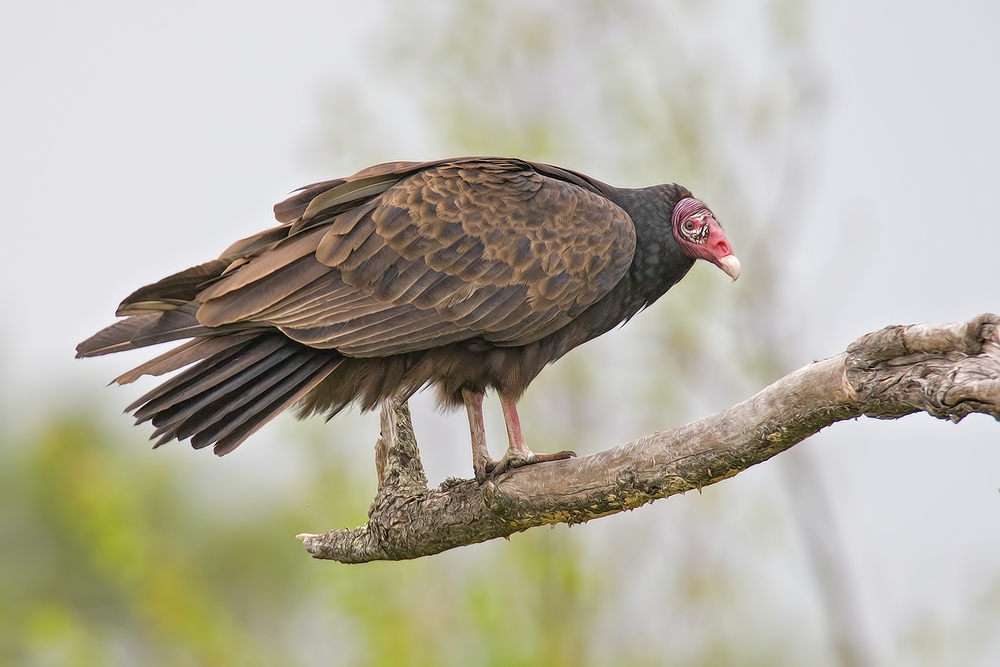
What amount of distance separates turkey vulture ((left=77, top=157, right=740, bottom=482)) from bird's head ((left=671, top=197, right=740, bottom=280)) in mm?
241

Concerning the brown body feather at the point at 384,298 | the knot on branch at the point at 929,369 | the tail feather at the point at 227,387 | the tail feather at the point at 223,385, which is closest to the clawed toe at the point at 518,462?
the brown body feather at the point at 384,298

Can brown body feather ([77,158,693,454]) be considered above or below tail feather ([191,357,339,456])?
above

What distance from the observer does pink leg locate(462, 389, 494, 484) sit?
3.31 metres

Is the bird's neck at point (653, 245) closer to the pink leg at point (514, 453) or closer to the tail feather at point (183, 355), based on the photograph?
the pink leg at point (514, 453)

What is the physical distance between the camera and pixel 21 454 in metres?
7.75

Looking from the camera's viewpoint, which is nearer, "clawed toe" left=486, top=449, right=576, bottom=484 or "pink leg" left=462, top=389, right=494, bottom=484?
"clawed toe" left=486, top=449, right=576, bottom=484

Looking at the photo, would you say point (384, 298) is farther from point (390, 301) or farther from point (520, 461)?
point (520, 461)

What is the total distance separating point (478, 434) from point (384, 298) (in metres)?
0.61

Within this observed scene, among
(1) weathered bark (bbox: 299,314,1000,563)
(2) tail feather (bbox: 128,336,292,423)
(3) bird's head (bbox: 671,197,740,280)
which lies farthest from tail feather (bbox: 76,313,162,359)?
(3) bird's head (bbox: 671,197,740,280)

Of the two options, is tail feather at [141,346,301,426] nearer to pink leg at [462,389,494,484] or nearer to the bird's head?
pink leg at [462,389,494,484]

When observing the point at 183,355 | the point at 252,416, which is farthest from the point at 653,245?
the point at 183,355

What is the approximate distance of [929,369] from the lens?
2203 millimetres

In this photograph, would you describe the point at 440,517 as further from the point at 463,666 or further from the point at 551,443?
the point at 551,443

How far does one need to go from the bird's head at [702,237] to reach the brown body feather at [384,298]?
0.32 m
